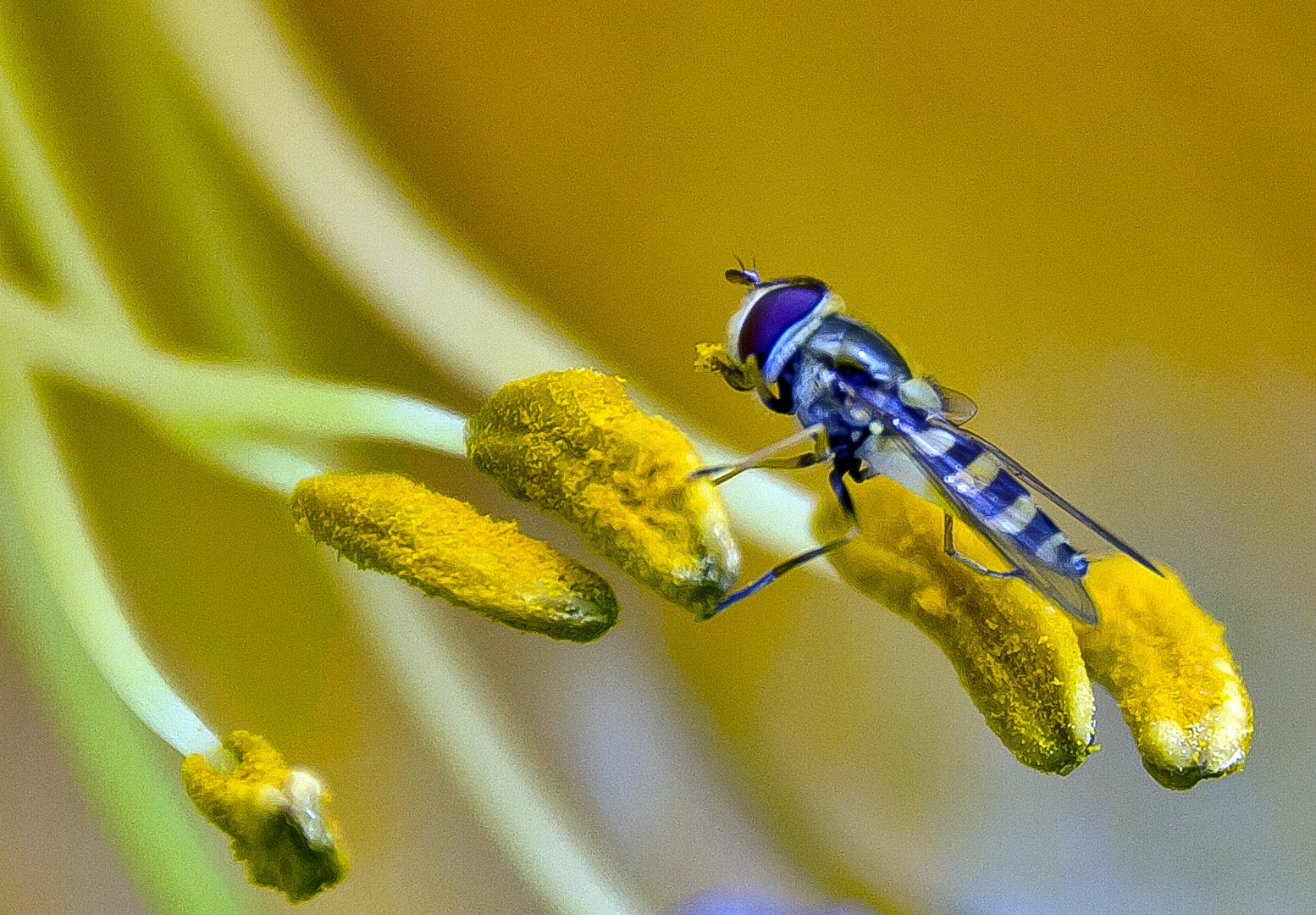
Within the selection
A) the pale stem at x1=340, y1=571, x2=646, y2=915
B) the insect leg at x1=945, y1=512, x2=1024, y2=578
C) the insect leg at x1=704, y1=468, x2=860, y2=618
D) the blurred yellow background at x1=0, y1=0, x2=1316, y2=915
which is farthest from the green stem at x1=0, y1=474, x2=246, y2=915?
the insect leg at x1=945, y1=512, x2=1024, y2=578

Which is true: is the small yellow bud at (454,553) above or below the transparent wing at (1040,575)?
above

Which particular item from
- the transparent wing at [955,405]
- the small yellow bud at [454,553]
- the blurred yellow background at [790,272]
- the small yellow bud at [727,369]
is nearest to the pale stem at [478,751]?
the blurred yellow background at [790,272]

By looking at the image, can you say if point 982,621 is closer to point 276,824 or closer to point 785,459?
point 785,459

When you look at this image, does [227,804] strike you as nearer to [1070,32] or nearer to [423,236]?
A: [423,236]

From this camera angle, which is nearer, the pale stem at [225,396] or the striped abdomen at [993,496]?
the striped abdomen at [993,496]

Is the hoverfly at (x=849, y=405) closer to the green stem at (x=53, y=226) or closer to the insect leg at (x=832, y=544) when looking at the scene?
the insect leg at (x=832, y=544)

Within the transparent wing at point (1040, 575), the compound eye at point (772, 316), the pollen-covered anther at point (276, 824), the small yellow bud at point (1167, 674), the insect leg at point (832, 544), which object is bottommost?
the small yellow bud at point (1167, 674)

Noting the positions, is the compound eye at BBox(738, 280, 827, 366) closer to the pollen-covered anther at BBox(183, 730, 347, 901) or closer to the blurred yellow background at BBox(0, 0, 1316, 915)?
the blurred yellow background at BBox(0, 0, 1316, 915)
